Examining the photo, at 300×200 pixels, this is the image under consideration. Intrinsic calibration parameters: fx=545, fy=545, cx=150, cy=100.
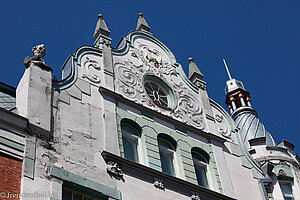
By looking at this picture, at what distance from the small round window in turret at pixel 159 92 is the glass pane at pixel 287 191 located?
6.63m

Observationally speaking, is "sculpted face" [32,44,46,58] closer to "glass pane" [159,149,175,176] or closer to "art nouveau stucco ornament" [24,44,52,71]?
"art nouveau stucco ornament" [24,44,52,71]

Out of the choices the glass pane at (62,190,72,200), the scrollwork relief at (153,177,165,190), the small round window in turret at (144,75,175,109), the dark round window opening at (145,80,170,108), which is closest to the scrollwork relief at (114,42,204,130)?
the small round window in turret at (144,75,175,109)

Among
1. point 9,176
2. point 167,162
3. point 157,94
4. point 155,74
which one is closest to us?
point 9,176

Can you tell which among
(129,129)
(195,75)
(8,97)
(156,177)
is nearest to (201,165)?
(156,177)

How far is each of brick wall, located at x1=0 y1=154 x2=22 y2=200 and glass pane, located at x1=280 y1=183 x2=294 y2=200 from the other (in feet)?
43.7

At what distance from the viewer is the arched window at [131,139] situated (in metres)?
20.6

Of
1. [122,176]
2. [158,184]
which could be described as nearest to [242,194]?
[158,184]

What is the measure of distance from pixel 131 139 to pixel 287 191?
8.69 m

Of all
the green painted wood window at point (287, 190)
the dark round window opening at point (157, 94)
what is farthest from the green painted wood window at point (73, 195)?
the green painted wood window at point (287, 190)

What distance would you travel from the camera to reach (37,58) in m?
20.3

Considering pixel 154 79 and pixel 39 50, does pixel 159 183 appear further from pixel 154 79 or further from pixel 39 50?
pixel 39 50

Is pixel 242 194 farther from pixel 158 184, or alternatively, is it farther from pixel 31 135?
pixel 31 135

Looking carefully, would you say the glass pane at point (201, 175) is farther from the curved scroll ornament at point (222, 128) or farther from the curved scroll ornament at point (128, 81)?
the curved scroll ornament at point (128, 81)

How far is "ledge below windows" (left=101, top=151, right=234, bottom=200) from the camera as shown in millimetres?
19047
